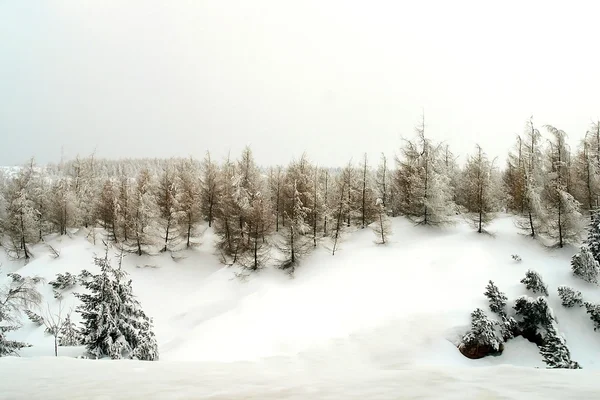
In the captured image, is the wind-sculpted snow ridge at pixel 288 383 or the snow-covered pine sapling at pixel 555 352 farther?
the snow-covered pine sapling at pixel 555 352

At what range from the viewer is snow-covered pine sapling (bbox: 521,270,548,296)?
67.4ft

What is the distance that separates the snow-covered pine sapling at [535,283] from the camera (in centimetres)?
2053

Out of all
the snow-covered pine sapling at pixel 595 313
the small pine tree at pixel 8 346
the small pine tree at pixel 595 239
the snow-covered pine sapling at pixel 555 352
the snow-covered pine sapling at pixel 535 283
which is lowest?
the snow-covered pine sapling at pixel 555 352

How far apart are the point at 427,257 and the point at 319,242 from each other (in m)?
9.96

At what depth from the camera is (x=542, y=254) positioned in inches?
1032

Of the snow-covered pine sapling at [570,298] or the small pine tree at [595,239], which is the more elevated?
the small pine tree at [595,239]

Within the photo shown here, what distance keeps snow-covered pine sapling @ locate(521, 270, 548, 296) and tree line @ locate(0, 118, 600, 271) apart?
8.22m

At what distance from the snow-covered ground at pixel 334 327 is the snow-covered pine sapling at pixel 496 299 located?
653mm

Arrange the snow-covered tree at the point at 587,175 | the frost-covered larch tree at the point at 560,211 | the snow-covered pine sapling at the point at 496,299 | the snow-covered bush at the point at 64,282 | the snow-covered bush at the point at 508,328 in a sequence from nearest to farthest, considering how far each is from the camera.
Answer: the snow-covered bush at the point at 508,328 → the snow-covered pine sapling at the point at 496,299 → the frost-covered larch tree at the point at 560,211 → the snow-covered tree at the point at 587,175 → the snow-covered bush at the point at 64,282

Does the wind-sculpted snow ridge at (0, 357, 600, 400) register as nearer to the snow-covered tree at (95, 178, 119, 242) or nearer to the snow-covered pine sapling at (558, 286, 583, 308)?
the snow-covered pine sapling at (558, 286, 583, 308)

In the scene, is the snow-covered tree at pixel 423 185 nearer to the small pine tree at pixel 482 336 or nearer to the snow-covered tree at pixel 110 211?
the small pine tree at pixel 482 336

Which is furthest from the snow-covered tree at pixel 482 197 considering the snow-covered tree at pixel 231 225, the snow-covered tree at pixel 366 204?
the snow-covered tree at pixel 231 225

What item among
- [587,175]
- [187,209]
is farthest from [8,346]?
[587,175]

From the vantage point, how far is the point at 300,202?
30844mm
